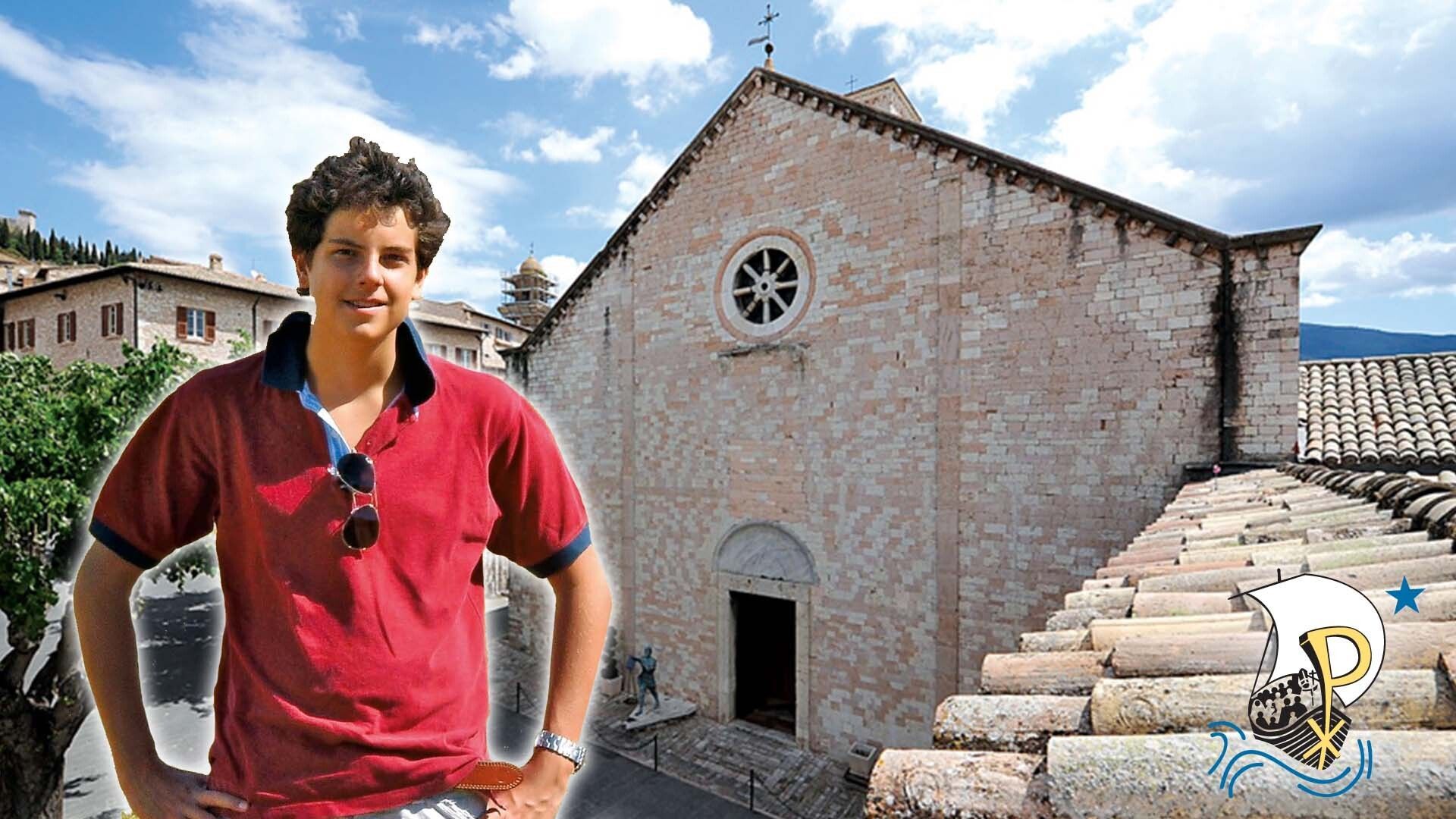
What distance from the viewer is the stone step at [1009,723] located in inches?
85.0

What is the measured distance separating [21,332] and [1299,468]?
31.3m

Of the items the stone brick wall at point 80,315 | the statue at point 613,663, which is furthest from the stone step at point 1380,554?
the stone brick wall at point 80,315

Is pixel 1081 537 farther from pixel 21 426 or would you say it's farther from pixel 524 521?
pixel 21 426

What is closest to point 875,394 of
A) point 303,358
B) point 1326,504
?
point 1326,504

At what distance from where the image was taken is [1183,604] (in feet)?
10.0

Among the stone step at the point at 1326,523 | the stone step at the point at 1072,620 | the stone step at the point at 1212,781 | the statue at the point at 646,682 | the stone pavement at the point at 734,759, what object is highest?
the stone step at the point at 1326,523

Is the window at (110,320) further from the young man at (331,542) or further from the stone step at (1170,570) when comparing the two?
the stone step at (1170,570)

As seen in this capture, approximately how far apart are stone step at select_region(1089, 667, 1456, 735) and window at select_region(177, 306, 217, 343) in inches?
853

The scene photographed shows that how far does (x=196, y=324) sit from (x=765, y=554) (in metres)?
16.7

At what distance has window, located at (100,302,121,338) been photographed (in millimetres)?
17391

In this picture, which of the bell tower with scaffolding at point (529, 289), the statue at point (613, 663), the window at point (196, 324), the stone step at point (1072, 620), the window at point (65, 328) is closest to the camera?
the stone step at point (1072, 620)

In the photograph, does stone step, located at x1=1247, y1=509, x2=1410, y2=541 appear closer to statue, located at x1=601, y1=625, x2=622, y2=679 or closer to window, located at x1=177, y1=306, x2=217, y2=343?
statue, located at x1=601, y1=625, x2=622, y2=679

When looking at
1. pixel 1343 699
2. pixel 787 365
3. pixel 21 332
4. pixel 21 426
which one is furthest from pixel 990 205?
pixel 21 332

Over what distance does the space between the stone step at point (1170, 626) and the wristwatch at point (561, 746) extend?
2.10m
